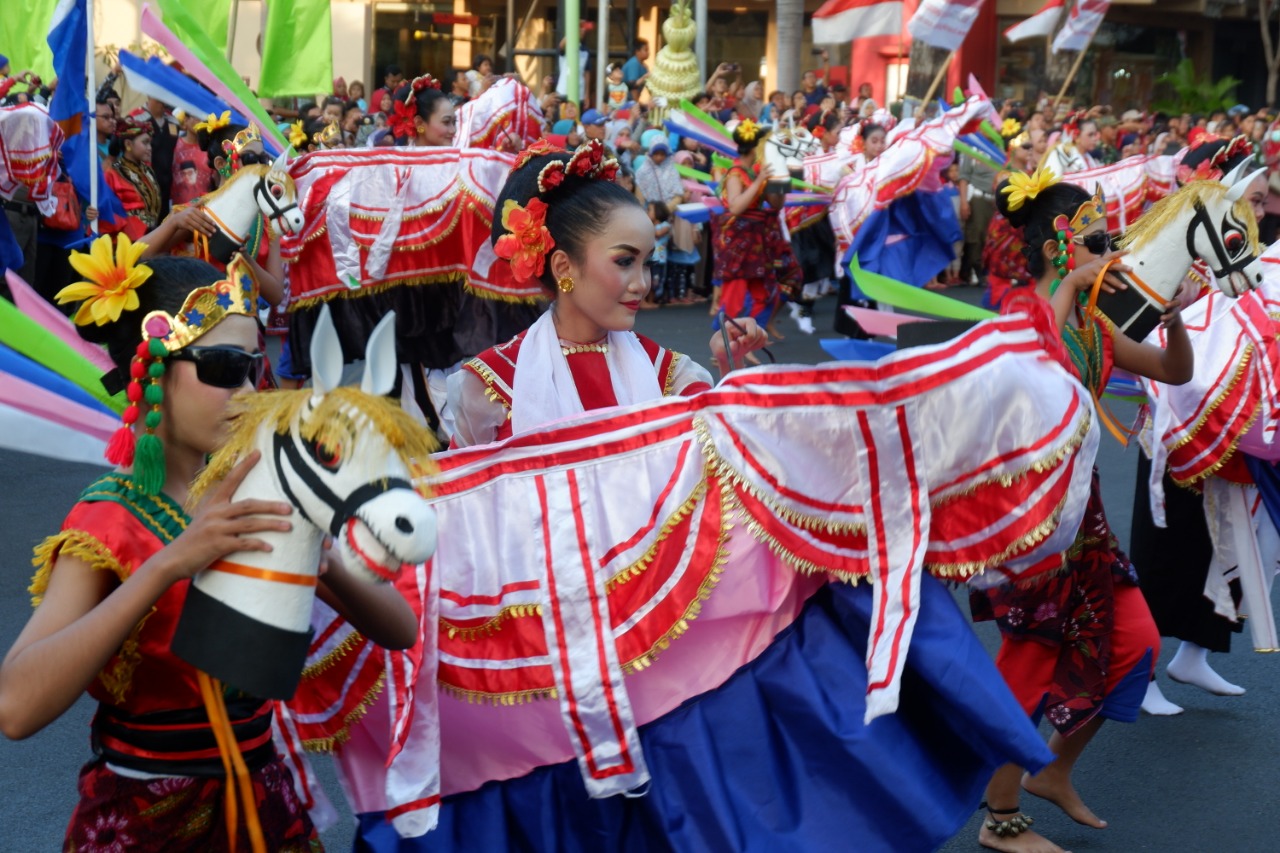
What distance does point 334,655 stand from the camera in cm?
240

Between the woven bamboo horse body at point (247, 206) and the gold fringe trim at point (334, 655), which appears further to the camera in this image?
the woven bamboo horse body at point (247, 206)

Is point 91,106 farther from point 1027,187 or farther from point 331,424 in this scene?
point 331,424

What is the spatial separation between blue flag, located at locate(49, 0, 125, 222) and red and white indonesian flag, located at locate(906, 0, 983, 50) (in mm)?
7297

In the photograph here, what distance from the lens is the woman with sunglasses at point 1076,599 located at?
344 centimetres

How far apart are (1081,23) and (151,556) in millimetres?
13940

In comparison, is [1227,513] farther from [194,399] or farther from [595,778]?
[194,399]

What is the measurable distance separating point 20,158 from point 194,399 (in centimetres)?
732

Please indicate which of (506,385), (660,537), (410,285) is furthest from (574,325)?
(410,285)

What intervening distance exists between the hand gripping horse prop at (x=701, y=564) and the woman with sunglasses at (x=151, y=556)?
0.31 m

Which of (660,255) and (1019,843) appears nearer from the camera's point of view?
(1019,843)

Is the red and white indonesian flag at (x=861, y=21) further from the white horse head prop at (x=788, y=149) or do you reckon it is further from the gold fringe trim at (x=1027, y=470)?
the gold fringe trim at (x=1027, y=470)

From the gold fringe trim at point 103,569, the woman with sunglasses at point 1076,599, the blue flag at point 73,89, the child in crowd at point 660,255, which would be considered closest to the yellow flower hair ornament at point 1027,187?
the woman with sunglasses at point 1076,599

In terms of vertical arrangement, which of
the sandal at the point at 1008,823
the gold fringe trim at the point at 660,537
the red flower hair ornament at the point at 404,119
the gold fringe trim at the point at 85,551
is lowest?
the sandal at the point at 1008,823

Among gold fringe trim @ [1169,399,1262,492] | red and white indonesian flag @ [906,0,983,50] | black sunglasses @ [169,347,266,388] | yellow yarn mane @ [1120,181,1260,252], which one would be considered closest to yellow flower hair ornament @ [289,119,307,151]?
gold fringe trim @ [1169,399,1262,492]
